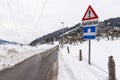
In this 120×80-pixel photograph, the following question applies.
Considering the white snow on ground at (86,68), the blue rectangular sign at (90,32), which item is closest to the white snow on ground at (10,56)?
the white snow on ground at (86,68)

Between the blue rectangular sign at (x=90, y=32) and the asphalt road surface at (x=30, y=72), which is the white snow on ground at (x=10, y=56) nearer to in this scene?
the asphalt road surface at (x=30, y=72)

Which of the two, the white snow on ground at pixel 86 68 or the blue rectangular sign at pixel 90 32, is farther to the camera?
the blue rectangular sign at pixel 90 32

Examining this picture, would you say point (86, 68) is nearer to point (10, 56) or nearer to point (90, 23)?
point (90, 23)

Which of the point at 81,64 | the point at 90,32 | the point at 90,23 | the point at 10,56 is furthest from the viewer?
the point at 10,56

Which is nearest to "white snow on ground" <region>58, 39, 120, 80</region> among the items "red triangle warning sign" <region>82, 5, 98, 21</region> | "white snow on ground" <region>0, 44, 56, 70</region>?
"red triangle warning sign" <region>82, 5, 98, 21</region>

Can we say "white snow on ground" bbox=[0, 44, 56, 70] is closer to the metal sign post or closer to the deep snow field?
the deep snow field

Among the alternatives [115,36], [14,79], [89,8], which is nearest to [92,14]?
[89,8]

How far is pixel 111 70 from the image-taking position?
6.78 meters

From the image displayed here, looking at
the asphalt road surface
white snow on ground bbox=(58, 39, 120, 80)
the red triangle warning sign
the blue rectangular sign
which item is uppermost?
the red triangle warning sign

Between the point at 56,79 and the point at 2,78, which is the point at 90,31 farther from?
the point at 2,78

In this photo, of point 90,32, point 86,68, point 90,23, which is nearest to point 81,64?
point 86,68

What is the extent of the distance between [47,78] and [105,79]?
2.76m

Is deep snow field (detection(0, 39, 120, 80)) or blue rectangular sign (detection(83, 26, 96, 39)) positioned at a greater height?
blue rectangular sign (detection(83, 26, 96, 39))

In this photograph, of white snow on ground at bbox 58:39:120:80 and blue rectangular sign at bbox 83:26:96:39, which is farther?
blue rectangular sign at bbox 83:26:96:39
